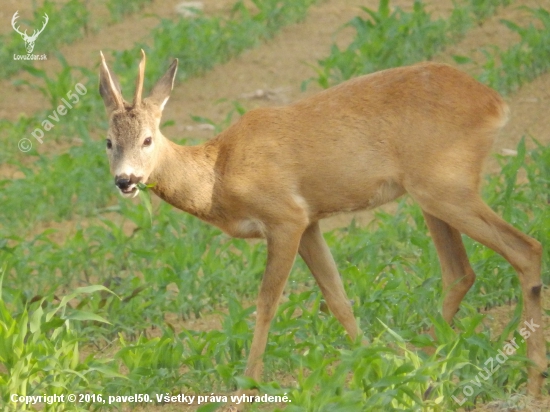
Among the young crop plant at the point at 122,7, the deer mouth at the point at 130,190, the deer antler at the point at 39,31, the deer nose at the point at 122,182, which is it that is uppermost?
the deer nose at the point at 122,182

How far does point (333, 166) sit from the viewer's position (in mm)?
6305

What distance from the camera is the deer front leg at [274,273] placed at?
6.11m

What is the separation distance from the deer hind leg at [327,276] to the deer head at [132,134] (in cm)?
108

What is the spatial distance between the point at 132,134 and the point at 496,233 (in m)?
2.10

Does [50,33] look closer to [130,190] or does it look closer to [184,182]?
[184,182]

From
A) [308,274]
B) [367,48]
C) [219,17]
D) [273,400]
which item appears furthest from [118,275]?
[219,17]

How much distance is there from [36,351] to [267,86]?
275 inches

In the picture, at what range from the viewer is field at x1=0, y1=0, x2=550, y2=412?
5410 millimetres

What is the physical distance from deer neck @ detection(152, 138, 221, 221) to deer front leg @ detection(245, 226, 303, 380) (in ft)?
Answer: 1.49

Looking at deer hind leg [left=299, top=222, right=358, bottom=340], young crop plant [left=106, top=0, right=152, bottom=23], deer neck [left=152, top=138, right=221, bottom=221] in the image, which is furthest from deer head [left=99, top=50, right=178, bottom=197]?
young crop plant [left=106, top=0, right=152, bottom=23]

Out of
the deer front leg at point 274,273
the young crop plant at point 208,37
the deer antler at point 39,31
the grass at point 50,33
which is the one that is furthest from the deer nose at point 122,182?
the deer antler at point 39,31

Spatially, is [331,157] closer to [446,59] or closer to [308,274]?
[308,274]

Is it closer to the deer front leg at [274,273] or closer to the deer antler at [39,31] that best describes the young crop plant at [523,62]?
the deer front leg at [274,273]

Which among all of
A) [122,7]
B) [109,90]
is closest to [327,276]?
[109,90]
